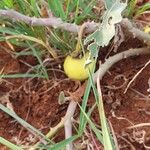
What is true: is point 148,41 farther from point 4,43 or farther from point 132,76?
point 4,43

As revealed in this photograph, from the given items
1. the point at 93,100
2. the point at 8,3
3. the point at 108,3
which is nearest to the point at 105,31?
the point at 108,3

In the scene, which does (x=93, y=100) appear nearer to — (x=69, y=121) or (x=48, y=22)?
(x=69, y=121)

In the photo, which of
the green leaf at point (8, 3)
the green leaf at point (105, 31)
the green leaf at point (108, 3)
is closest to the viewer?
the green leaf at point (105, 31)

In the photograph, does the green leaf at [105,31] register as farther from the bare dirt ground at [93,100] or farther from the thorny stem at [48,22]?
the bare dirt ground at [93,100]

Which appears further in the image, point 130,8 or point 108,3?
point 130,8

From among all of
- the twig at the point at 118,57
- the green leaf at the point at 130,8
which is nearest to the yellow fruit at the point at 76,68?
the twig at the point at 118,57

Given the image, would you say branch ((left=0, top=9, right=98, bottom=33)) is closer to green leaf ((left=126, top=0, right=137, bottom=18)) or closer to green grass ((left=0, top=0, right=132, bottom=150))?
green grass ((left=0, top=0, right=132, bottom=150))

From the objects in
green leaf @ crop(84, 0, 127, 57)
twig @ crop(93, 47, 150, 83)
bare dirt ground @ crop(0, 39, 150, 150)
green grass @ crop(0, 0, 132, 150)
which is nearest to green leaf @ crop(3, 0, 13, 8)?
green grass @ crop(0, 0, 132, 150)
